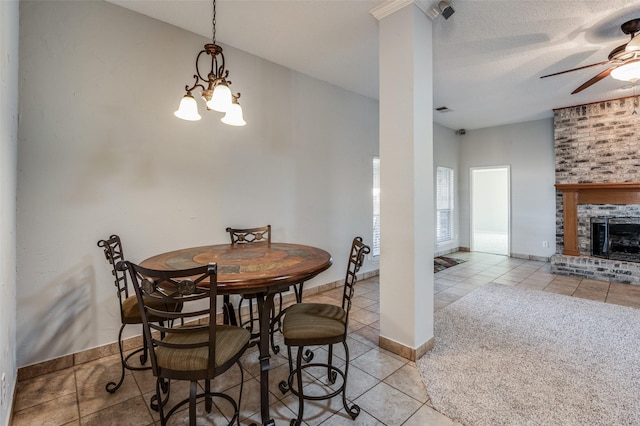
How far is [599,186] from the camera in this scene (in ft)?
16.1

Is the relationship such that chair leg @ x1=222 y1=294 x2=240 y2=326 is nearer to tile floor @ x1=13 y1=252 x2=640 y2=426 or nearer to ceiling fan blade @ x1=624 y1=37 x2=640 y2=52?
tile floor @ x1=13 y1=252 x2=640 y2=426

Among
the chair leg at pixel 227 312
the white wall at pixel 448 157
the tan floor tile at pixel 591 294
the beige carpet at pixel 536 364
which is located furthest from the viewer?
the white wall at pixel 448 157

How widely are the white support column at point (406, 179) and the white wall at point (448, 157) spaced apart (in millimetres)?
4380

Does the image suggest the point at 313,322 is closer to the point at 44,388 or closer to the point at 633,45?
the point at 44,388

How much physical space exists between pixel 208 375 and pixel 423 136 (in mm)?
2247

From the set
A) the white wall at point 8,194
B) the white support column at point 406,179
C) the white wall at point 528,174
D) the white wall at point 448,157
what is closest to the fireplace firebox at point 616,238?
the white wall at point 528,174

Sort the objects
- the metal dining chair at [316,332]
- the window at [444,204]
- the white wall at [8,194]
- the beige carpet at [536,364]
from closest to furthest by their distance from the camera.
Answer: the white wall at [8,194] < the metal dining chair at [316,332] < the beige carpet at [536,364] < the window at [444,204]

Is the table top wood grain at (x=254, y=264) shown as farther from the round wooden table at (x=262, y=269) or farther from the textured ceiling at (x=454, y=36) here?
the textured ceiling at (x=454, y=36)

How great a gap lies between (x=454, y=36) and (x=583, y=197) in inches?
167

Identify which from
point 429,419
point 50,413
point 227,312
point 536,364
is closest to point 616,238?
point 536,364

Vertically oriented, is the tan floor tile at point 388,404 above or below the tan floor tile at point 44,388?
below

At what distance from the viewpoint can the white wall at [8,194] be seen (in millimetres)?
1571

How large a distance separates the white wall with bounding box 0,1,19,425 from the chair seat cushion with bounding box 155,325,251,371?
88cm

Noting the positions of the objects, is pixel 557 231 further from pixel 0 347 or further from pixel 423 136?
pixel 0 347
